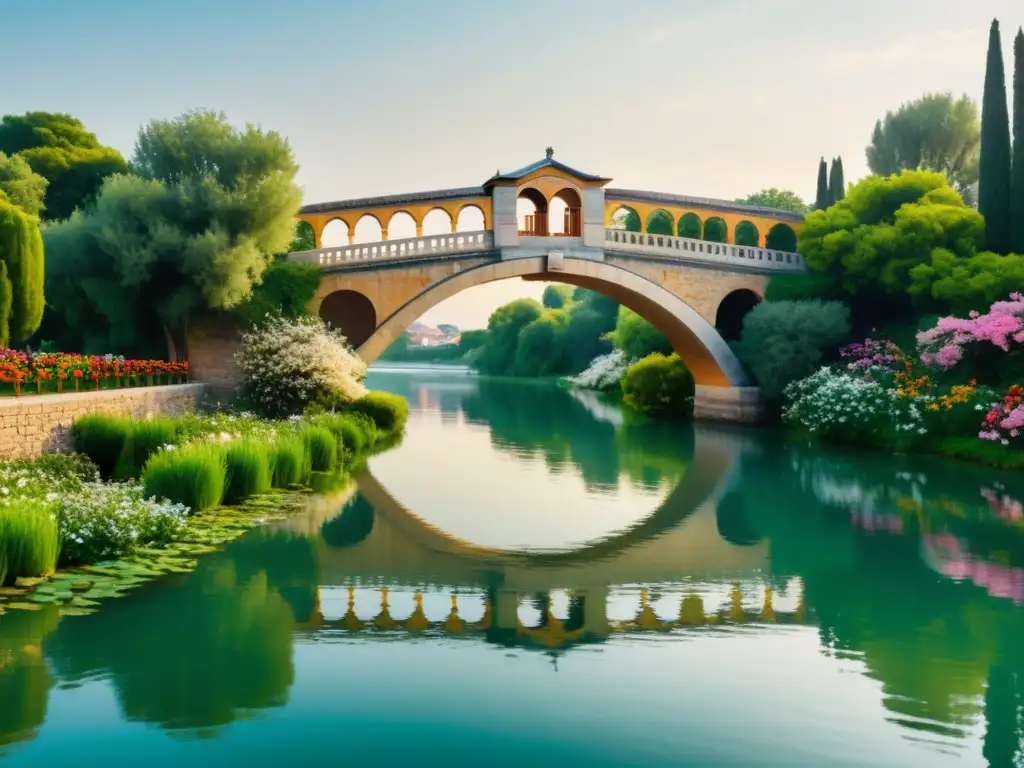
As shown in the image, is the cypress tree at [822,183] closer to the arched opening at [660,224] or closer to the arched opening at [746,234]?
the arched opening at [746,234]

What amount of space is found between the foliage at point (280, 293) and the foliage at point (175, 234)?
37 cm

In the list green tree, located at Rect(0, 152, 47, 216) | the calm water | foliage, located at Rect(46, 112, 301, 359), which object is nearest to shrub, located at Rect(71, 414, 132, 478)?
the calm water

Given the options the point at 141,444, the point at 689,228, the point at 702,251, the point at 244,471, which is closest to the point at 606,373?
the point at 689,228

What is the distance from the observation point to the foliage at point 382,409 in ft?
77.8

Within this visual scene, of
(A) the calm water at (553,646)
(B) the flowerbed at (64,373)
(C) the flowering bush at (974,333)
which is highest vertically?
(C) the flowering bush at (974,333)

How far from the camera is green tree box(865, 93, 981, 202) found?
48.1m

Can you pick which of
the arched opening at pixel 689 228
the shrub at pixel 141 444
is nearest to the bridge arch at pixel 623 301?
the shrub at pixel 141 444

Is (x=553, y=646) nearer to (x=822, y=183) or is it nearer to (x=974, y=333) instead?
(x=974, y=333)

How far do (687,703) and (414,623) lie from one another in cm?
294

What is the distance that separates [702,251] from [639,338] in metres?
11.0

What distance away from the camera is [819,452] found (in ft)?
75.0

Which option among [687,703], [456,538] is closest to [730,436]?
[456,538]

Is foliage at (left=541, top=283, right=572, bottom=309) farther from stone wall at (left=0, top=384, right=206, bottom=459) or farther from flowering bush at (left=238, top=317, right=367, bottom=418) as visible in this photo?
stone wall at (left=0, top=384, right=206, bottom=459)

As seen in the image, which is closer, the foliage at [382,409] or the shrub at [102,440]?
the shrub at [102,440]
